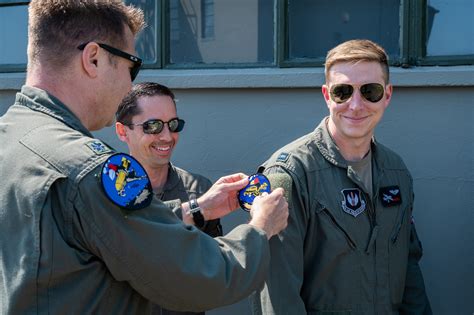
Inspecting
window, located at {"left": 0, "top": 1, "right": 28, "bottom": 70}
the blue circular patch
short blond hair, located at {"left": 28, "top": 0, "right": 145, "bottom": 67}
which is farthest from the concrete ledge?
short blond hair, located at {"left": 28, "top": 0, "right": 145, "bottom": 67}

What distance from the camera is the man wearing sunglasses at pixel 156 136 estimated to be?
11.2 feet

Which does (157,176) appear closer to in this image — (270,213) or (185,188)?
(185,188)

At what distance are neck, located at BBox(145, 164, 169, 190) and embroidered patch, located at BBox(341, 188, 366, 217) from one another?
105 cm

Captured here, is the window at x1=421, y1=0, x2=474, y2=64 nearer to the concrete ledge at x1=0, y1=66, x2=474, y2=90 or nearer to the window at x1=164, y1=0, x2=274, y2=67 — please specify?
the concrete ledge at x1=0, y1=66, x2=474, y2=90

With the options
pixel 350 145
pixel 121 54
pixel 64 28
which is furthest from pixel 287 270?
pixel 64 28

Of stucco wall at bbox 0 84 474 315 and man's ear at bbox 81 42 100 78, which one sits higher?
man's ear at bbox 81 42 100 78

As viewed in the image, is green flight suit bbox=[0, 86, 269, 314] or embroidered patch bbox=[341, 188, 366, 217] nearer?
green flight suit bbox=[0, 86, 269, 314]

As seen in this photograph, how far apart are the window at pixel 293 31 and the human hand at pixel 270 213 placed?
187 centimetres

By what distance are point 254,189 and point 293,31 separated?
1.80 m

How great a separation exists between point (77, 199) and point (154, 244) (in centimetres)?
25

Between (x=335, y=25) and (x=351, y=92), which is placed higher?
(x=335, y=25)

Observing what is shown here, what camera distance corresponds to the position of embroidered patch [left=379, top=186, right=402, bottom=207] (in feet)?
9.77

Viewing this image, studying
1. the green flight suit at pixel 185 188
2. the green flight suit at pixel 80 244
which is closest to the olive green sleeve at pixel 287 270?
the green flight suit at pixel 185 188

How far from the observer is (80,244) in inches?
72.0
